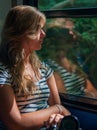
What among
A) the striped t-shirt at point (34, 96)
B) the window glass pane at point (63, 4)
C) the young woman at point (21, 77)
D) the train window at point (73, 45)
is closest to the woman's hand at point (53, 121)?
the young woman at point (21, 77)

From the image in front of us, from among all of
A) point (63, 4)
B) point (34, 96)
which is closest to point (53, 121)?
point (34, 96)

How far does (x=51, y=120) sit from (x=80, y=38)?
73cm

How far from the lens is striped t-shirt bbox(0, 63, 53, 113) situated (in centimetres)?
163

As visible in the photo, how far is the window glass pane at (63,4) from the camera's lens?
6.86 feet

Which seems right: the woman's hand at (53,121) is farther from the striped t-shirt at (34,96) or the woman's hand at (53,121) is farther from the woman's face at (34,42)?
the woman's face at (34,42)

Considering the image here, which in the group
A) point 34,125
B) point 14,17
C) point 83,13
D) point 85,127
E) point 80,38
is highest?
point 14,17

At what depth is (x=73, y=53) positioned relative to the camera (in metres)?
2.23

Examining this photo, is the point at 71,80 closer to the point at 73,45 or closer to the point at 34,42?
the point at 73,45

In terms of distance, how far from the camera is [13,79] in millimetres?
1634

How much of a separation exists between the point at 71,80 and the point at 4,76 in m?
0.76

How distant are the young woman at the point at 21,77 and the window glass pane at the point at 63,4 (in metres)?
0.51

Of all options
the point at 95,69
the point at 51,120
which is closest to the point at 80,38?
the point at 95,69

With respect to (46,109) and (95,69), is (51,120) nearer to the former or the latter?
(46,109)

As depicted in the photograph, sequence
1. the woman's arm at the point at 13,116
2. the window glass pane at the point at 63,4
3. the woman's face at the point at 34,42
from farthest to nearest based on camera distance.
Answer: the window glass pane at the point at 63,4, the woman's face at the point at 34,42, the woman's arm at the point at 13,116
